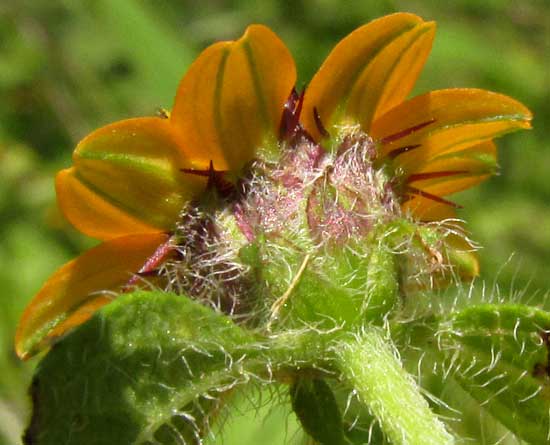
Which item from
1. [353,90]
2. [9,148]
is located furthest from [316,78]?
[9,148]

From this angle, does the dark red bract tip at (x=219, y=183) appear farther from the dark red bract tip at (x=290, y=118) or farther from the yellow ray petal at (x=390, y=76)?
the yellow ray petal at (x=390, y=76)

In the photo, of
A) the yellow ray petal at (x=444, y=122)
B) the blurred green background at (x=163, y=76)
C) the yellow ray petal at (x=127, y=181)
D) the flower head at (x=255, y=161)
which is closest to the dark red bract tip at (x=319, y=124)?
the flower head at (x=255, y=161)

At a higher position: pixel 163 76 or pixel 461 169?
pixel 461 169

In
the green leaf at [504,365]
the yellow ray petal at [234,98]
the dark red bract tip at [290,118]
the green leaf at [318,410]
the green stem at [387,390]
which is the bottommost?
the green leaf at [504,365]

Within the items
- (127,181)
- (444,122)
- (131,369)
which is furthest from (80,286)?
(444,122)

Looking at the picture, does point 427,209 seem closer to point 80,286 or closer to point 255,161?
point 255,161

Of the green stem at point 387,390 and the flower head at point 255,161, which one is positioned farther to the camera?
the flower head at point 255,161

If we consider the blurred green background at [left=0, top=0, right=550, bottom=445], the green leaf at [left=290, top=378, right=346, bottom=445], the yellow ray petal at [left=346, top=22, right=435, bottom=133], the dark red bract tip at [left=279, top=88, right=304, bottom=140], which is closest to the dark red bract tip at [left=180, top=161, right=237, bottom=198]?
the dark red bract tip at [left=279, top=88, right=304, bottom=140]

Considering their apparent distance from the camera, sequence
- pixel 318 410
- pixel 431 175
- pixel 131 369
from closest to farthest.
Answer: pixel 131 369, pixel 318 410, pixel 431 175
